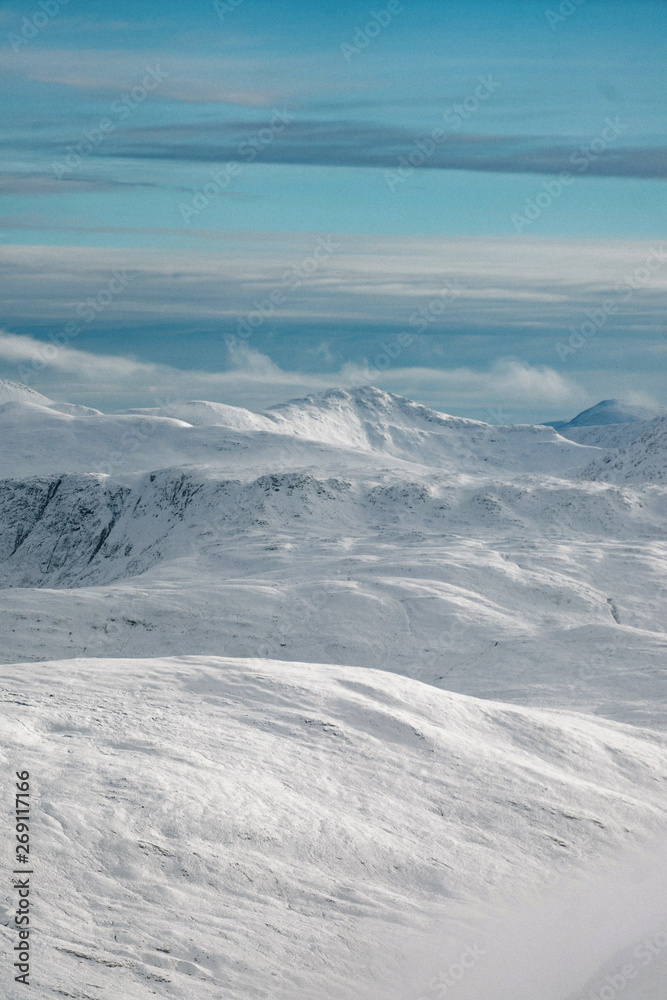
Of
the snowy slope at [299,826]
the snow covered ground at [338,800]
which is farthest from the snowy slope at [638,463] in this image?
the snowy slope at [299,826]

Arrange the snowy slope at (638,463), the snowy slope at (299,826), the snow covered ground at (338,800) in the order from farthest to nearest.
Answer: the snowy slope at (638,463), the snow covered ground at (338,800), the snowy slope at (299,826)

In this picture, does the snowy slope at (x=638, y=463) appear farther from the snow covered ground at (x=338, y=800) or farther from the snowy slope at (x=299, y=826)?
the snowy slope at (x=299, y=826)

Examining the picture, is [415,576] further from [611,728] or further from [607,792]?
[607,792]

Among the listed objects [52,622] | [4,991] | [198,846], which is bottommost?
[52,622]

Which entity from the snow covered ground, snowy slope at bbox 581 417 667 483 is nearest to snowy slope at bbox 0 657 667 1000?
the snow covered ground

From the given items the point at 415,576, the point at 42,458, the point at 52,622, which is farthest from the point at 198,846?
the point at 42,458

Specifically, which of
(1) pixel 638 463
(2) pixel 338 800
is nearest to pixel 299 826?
(2) pixel 338 800

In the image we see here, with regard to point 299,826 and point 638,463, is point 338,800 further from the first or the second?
point 638,463

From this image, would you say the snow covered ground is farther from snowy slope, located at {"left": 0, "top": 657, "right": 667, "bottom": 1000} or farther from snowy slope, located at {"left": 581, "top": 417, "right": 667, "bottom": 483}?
snowy slope, located at {"left": 581, "top": 417, "right": 667, "bottom": 483}
